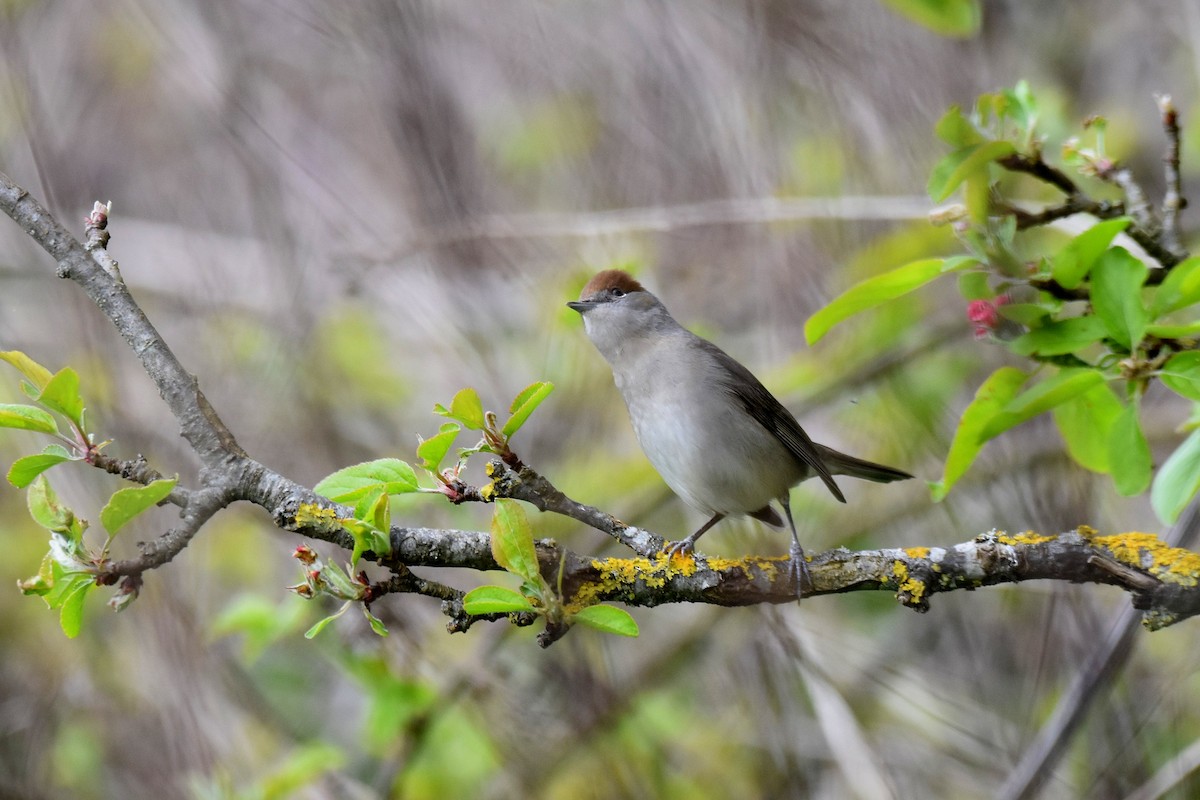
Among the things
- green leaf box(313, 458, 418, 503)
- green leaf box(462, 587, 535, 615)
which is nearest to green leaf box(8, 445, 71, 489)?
green leaf box(313, 458, 418, 503)

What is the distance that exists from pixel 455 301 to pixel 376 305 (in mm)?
1446

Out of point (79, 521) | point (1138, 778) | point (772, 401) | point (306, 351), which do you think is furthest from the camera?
point (306, 351)

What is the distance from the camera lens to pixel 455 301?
4.54m

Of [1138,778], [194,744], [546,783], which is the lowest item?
[1138,778]

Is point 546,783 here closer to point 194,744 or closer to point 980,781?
point 194,744

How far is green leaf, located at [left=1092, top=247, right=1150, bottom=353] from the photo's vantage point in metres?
1.98

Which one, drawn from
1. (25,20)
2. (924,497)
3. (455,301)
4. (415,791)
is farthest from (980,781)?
(25,20)

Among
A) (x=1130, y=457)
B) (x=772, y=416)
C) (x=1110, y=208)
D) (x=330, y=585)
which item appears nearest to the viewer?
(x=330, y=585)

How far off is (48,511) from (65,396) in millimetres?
209

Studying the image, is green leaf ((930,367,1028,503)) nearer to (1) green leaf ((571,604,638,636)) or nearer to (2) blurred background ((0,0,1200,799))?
(2) blurred background ((0,0,1200,799))

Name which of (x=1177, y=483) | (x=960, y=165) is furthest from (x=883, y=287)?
(x=1177, y=483)

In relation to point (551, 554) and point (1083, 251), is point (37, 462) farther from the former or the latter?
point (1083, 251)

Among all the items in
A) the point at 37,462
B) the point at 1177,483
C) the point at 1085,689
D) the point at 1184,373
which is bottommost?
the point at 1085,689

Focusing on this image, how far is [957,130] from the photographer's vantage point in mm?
2307
